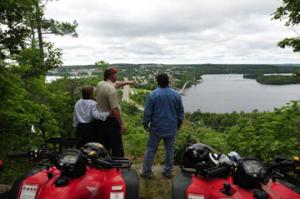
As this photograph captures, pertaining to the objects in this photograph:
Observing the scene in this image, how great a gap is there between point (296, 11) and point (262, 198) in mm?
7936

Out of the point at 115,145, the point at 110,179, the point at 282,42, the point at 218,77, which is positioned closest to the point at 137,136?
the point at 282,42

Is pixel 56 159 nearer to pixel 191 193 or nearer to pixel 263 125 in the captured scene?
pixel 191 193

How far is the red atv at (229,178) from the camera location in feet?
9.99

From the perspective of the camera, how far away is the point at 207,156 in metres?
3.47

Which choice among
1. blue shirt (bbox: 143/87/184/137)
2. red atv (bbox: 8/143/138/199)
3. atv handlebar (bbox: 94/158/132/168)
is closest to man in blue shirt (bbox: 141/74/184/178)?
blue shirt (bbox: 143/87/184/137)

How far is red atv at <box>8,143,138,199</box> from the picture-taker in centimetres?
310

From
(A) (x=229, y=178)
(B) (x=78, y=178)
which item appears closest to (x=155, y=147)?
(A) (x=229, y=178)

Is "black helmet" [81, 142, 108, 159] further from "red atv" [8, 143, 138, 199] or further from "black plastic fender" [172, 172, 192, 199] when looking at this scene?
"black plastic fender" [172, 172, 192, 199]

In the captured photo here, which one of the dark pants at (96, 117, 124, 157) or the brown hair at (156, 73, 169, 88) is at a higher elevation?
the brown hair at (156, 73, 169, 88)

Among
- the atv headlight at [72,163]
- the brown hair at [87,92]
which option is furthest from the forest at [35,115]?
the atv headlight at [72,163]

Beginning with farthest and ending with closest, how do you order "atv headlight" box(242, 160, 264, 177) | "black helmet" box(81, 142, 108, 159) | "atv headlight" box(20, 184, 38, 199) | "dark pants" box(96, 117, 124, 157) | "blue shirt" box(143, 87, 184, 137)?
"dark pants" box(96, 117, 124, 157) → "blue shirt" box(143, 87, 184, 137) → "black helmet" box(81, 142, 108, 159) → "atv headlight" box(20, 184, 38, 199) → "atv headlight" box(242, 160, 264, 177)

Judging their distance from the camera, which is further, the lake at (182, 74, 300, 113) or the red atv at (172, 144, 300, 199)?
the lake at (182, 74, 300, 113)

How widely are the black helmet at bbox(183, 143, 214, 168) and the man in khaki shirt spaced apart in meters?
3.07

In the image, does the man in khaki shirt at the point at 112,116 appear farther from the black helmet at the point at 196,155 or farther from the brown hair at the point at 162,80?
the black helmet at the point at 196,155
